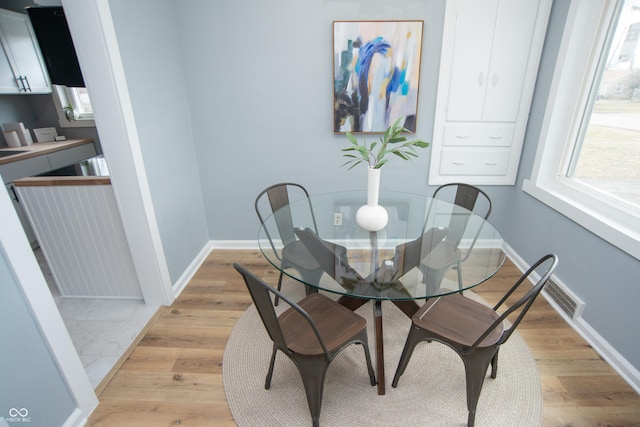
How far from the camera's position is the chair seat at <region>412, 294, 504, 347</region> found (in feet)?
4.56

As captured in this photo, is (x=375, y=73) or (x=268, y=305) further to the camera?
(x=375, y=73)

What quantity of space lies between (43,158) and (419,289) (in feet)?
12.6

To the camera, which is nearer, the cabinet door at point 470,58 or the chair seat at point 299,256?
the chair seat at point 299,256

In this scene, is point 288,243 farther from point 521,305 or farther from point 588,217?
point 588,217

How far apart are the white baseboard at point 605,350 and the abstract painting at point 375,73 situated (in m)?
1.79

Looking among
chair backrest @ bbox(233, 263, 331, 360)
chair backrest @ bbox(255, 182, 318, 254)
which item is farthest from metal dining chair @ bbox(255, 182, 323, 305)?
chair backrest @ bbox(233, 263, 331, 360)

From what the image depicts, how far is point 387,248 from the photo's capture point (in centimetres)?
171

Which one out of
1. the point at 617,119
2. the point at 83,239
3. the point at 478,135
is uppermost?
the point at 617,119

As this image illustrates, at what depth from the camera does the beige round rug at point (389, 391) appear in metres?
1.48

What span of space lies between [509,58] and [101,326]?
11.9 ft

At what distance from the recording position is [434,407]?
152 cm

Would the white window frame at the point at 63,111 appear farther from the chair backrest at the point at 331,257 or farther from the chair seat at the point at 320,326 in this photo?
the chair seat at the point at 320,326

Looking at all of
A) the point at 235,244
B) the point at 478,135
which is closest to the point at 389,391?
the point at 235,244

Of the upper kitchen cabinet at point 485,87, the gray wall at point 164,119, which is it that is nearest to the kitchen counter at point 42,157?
the gray wall at point 164,119
